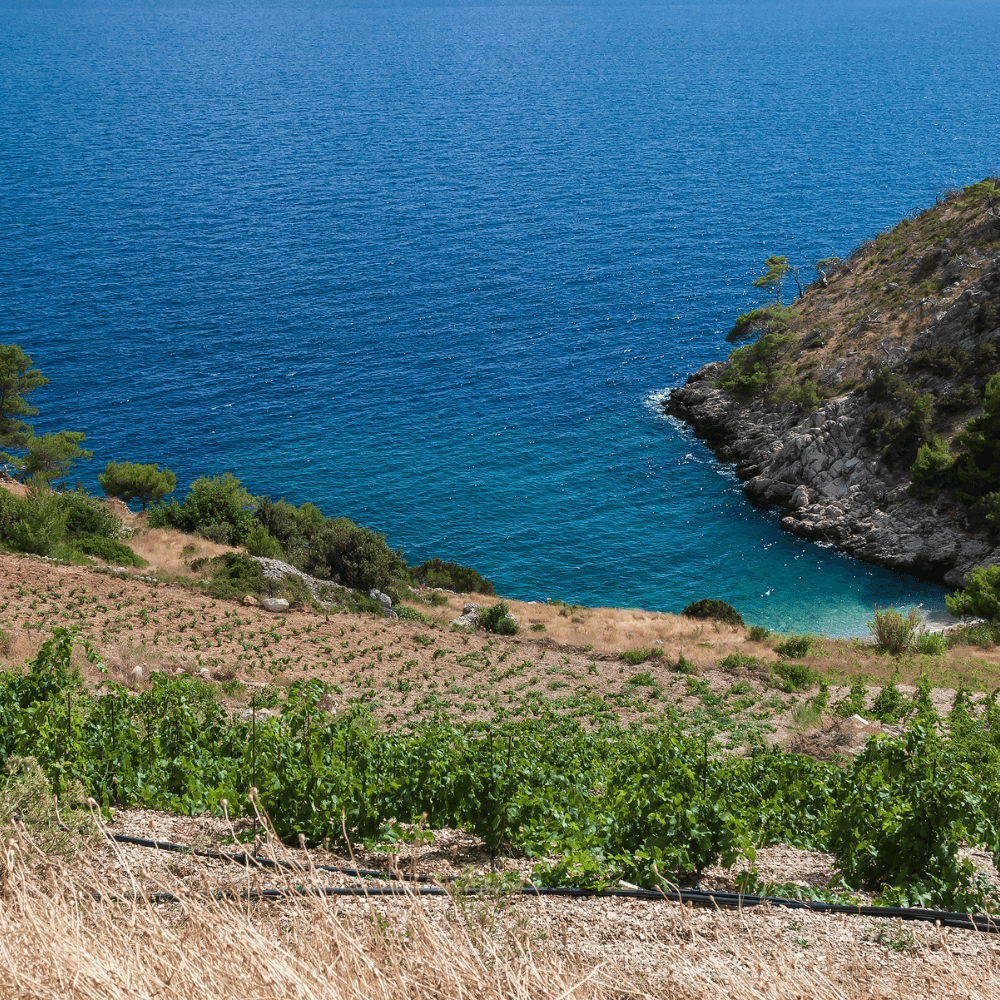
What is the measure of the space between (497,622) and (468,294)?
180 feet

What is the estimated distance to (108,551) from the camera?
129 ft

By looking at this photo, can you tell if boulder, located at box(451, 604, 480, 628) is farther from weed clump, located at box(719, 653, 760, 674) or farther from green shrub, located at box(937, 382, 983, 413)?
green shrub, located at box(937, 382, 983, 413)

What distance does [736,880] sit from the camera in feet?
35.7

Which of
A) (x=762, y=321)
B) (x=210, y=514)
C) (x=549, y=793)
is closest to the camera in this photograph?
(x=549, y=793)

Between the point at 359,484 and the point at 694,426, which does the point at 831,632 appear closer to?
the point at 694,426

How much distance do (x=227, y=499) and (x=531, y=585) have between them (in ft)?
59.3

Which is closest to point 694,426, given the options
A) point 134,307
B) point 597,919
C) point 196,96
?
point 134,307

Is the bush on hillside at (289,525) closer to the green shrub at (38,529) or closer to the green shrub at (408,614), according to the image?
the green shrub at (408,614)

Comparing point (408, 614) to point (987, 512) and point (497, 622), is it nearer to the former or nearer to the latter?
point (497, 622)

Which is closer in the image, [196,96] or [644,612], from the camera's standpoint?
[644,612]

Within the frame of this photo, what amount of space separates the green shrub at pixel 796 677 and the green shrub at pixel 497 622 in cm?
1200

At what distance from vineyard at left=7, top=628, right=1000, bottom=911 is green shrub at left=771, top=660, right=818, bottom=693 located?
41.8ft

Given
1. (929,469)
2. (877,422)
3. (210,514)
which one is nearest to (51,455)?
(210,514)

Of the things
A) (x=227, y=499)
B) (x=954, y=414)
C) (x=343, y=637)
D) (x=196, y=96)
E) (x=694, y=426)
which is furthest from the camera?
(x=196, y=96)
